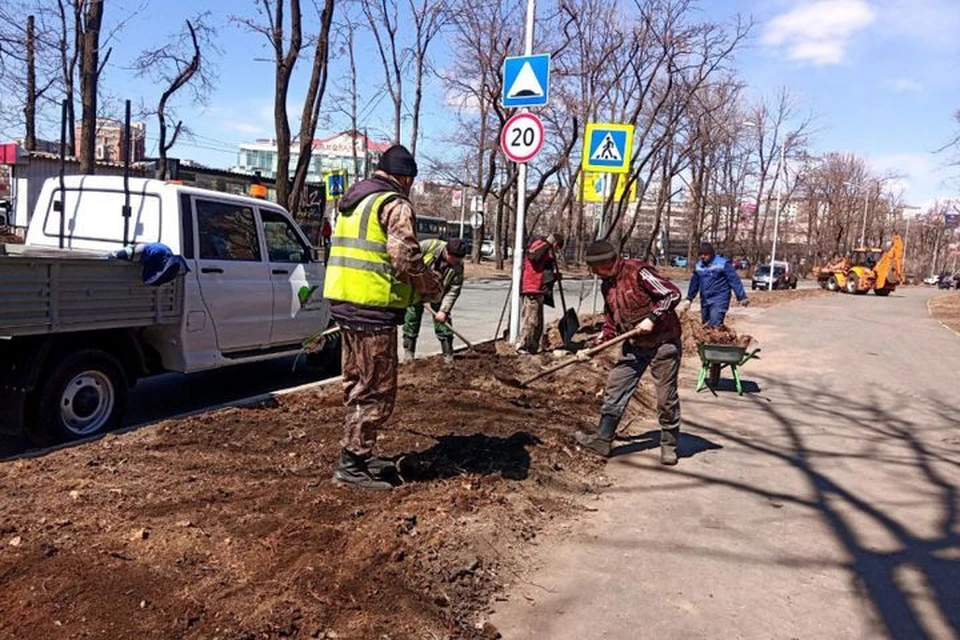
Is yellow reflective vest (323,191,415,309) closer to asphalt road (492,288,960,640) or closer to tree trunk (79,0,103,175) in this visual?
asphalt road (492,288,960,640)

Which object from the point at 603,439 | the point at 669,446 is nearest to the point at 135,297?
the point at 603,439

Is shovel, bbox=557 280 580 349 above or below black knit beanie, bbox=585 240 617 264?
below

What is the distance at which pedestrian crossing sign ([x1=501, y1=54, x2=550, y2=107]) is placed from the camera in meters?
9.14

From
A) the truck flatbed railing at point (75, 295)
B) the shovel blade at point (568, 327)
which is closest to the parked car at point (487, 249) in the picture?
the shovel blade at point (568, 327)

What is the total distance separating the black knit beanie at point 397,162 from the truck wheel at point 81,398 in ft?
9.16

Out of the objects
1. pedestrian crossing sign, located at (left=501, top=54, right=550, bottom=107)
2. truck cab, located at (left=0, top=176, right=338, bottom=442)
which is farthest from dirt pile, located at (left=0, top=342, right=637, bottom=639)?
pedestrian crossing sign, located at (left=501, top=54, right=550, bottom=107)

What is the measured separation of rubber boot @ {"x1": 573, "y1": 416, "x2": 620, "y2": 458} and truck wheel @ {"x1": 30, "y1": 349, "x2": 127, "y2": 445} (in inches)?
144

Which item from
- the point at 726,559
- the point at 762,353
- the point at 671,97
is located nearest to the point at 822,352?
the point at 762,353

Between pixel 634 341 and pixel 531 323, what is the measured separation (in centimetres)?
431

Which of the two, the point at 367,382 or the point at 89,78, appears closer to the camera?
the point at 367,382

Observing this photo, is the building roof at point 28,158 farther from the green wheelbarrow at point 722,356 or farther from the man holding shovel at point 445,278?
the green wheelbarrow at point 722,356

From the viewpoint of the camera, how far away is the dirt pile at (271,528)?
306 centimetres

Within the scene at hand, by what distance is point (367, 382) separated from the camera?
4.40 m

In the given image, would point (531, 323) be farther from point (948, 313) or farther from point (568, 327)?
point (948, 313)
